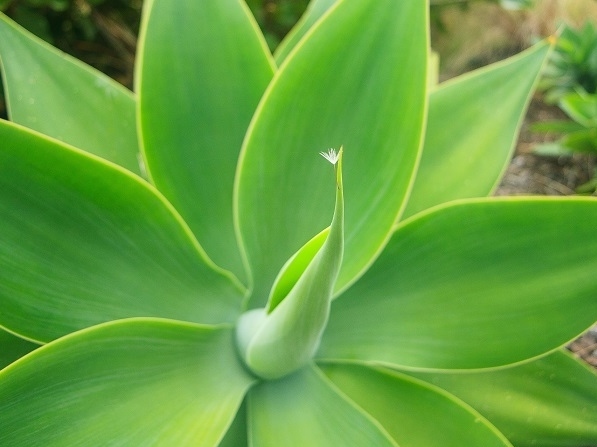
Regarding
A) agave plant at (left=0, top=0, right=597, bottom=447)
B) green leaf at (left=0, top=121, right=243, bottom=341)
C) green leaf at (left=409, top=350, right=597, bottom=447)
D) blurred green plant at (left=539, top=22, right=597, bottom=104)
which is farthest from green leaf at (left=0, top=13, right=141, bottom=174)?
blurred green plant at (left=539, top=22, right=597, bottom=104)

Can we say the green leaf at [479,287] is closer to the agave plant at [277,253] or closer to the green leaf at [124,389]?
the agave plant at [277,253]

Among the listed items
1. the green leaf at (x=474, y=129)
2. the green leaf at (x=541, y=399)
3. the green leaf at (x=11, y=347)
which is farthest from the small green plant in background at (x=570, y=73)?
the green leaf at (x=11, y=347)

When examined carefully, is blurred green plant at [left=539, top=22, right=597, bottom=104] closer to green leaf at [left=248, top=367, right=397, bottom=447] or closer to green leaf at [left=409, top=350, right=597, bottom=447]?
green leaf at [left=409, top=350, right=597, bottom=447]

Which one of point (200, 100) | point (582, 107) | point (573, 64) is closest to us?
point (200, 100)

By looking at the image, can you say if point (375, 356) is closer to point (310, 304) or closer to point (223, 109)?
point (310, 304)

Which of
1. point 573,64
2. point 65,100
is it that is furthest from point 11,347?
point 573,64

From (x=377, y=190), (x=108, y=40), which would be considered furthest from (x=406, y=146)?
(x=108, y=40)

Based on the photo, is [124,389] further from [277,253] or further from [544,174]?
[544,174]
